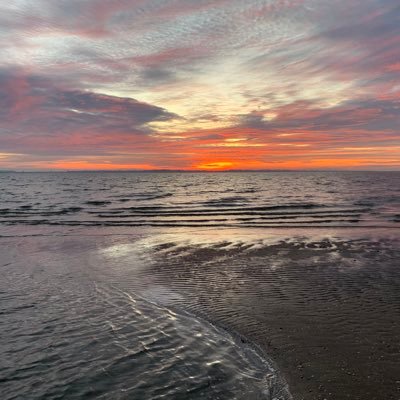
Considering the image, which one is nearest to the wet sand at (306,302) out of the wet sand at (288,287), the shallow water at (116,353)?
the wet sand at (288,287)

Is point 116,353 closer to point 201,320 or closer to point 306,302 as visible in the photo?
point 201,320

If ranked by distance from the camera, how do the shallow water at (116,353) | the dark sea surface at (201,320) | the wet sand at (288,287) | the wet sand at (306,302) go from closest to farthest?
the shallow water at (116,353), the dark sea surface at (201,320), the wet sand at (306,302), the wet sand at (288,287)

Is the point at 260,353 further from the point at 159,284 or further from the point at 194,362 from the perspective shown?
the point at 159,284

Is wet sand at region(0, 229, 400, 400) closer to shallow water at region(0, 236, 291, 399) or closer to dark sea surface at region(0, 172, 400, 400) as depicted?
dark sea surface at region(0, 172, 400, 400)

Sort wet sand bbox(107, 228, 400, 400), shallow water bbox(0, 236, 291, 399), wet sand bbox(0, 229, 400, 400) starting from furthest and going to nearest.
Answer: wet sand bbox(0, 229, 400, 400), wet sand bbox(107, 228, 400, 400), shallow water bbox(0, 236, 291, 399)

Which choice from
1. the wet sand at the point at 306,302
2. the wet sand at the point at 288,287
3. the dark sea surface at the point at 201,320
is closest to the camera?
the dark sea surface at the point at 201,320

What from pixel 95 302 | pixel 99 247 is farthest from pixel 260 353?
pixel 99 247

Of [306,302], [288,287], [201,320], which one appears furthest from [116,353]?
[288,287]

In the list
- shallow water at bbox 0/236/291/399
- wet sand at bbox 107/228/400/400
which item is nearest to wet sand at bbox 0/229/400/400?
wet sand at bbox 107/228/400/400

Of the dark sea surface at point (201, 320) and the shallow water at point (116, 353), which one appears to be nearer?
the shallow water at point (116, 353)

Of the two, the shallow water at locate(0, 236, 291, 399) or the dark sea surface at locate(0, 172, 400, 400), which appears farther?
the dark sea surface at locate(0, 172, 400, 400)

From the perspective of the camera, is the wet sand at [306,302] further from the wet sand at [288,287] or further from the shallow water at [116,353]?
the shallow water at [116,353]

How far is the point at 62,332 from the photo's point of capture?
9.03 meters

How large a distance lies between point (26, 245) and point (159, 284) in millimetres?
12364
